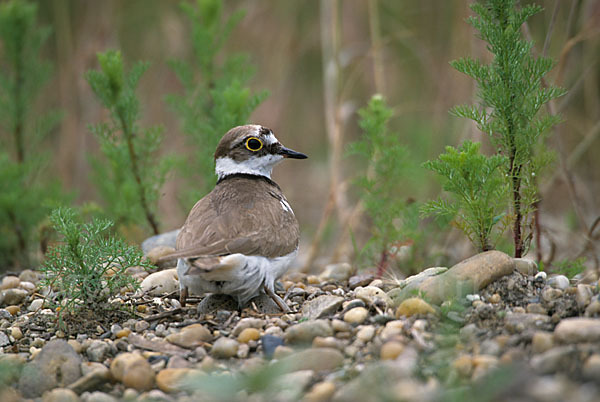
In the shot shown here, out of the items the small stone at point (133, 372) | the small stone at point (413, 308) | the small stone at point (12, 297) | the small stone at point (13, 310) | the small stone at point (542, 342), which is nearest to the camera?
the small stone at point (542, 342)

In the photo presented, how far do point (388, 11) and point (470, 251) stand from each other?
3789mm

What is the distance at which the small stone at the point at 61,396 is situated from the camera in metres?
3.20

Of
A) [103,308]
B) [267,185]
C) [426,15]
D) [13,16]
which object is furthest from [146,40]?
[103,308]

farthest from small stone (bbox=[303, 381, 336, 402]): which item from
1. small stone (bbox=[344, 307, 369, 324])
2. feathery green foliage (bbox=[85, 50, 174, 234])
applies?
feathery green foliage (bbox=[85, 50, 174, 234])

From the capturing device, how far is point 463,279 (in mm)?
3865

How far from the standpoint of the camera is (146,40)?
9.76 m

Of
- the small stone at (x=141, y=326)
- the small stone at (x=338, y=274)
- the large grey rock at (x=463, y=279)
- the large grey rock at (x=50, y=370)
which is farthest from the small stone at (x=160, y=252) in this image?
the large grey rock at (x=463, y=279)

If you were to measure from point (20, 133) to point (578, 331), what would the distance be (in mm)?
5578

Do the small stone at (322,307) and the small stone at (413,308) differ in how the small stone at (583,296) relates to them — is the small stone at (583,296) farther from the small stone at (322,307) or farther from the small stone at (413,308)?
the small stone at (322,307)

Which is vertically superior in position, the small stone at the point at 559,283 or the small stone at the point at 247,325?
the small stone at the point at 247,325

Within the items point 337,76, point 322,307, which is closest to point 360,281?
point 322,307

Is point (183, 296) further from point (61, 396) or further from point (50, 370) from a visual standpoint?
point (61, 396)

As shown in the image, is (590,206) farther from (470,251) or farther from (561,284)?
(561,284)

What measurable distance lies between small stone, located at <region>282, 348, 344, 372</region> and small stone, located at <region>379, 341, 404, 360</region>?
220 mm
